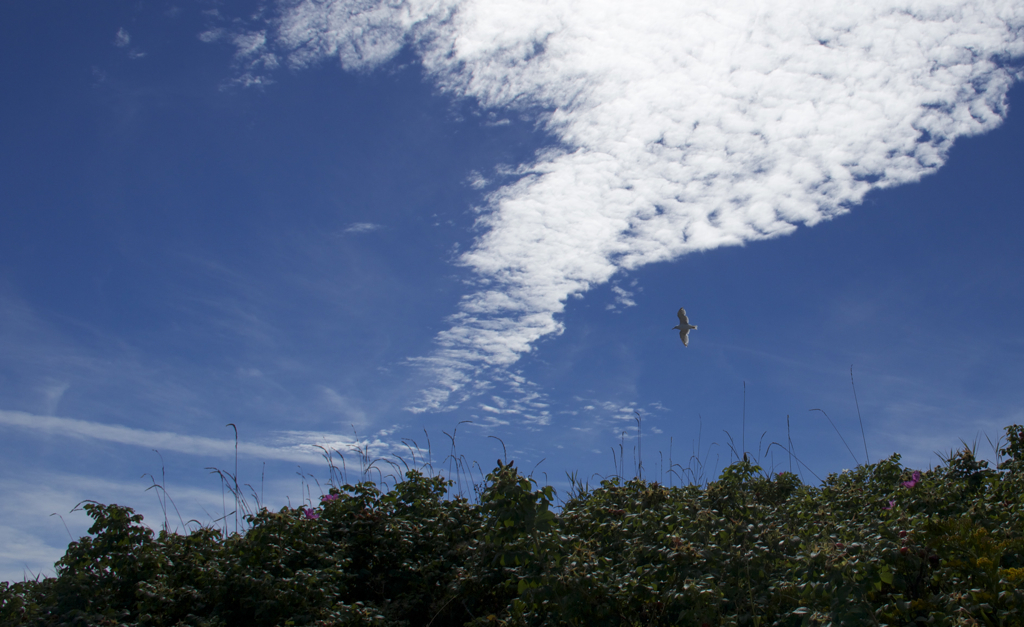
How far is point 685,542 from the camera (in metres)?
3.95

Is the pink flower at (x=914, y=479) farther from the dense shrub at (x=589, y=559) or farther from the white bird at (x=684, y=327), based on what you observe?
the white bird at (x=684, y=327)

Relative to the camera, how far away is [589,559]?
13.7 ft

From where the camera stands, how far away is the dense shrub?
10.6ft

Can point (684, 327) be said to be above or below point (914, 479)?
above

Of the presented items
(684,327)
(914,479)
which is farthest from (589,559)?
(684,327)

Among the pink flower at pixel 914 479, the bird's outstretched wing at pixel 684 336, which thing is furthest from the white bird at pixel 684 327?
the pink flower at pixel 914 479

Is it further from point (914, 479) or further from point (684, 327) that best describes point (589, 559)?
point (684, 327)

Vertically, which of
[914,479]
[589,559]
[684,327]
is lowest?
[589,559]

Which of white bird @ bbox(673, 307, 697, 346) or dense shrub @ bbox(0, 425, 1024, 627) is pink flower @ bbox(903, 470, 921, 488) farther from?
white bird @ bbox(673, 307, 697, 346)

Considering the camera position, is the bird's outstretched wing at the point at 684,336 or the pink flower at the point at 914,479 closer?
the pink flower at the point at 914,479

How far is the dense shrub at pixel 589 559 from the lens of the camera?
3.24 metres

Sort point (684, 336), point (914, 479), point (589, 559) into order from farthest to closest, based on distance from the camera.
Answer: point (684, 336) < point (914, 479) < point (589, 559)

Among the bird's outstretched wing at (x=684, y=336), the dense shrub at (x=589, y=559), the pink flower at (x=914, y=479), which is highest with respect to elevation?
the bird's outstretched wing at (x=684, y=336)

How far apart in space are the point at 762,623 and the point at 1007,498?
2.21m
